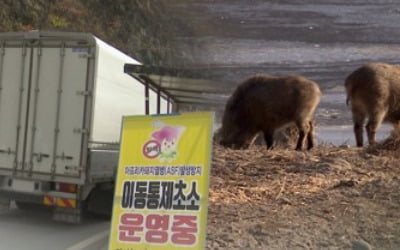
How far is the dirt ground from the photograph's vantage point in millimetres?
7230

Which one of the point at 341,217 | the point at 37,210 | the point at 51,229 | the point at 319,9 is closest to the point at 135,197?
the point at 341,217

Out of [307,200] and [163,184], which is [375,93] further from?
[163,184]

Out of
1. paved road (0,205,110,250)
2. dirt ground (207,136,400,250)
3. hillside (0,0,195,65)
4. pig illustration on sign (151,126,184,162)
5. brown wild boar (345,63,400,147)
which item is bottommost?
paved road (0,205,110,250)

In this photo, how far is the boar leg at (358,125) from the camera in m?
12.5

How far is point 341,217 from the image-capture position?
777 centimetres

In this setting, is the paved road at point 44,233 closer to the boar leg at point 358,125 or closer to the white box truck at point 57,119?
the white box truck at point 57,119

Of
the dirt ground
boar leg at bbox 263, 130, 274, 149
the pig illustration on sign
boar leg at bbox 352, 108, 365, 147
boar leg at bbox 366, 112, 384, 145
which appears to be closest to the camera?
the pig illustration on sign

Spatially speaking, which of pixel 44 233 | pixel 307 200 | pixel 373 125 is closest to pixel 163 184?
pixel 307 200

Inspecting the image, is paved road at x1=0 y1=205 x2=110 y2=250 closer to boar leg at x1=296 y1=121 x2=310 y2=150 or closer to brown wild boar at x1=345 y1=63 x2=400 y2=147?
boar leg at x1=296 y1=121 x2=310 y2=150

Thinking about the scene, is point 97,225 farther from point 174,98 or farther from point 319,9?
point 319,9

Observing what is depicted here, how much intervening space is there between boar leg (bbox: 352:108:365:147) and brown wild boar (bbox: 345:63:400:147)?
0.25 feet

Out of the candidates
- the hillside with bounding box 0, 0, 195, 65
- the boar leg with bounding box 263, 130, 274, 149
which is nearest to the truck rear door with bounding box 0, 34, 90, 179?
the boar leg with bounding box 263, 130, 274, 149

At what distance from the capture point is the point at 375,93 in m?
11.8

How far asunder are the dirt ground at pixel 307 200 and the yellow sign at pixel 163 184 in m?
1.51
